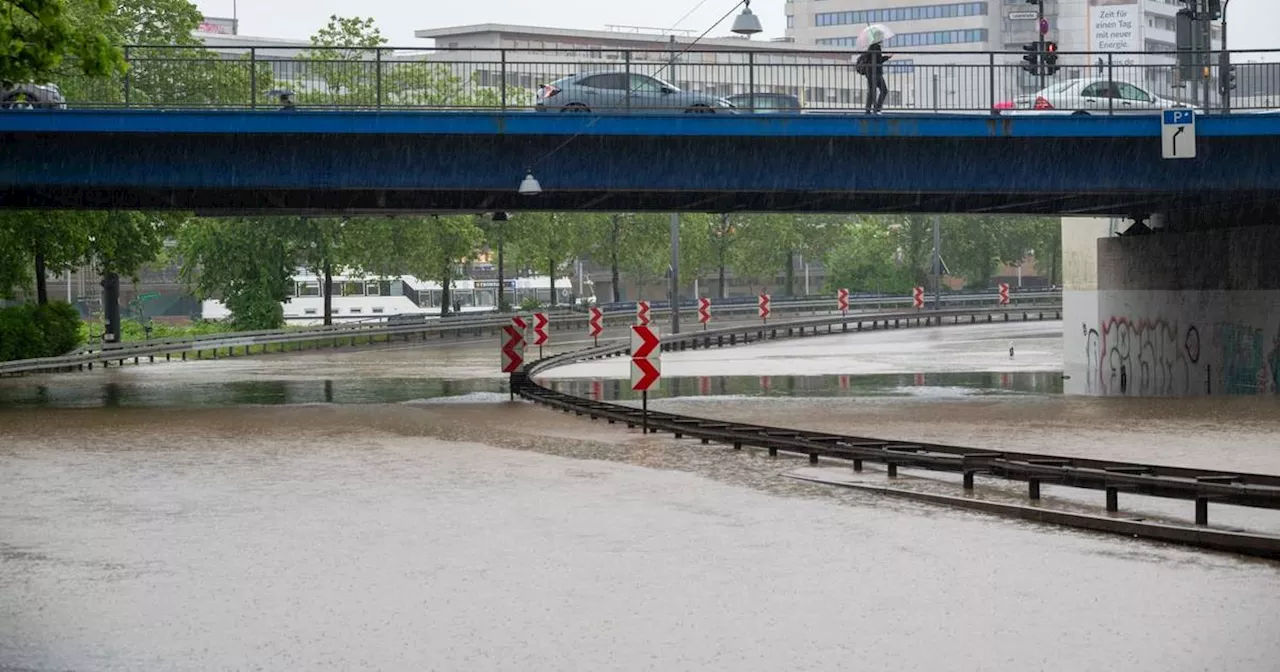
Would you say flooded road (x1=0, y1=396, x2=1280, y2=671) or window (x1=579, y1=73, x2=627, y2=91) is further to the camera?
window (x1=579, y1=73, x2=627, y2=91)

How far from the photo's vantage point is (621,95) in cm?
3641

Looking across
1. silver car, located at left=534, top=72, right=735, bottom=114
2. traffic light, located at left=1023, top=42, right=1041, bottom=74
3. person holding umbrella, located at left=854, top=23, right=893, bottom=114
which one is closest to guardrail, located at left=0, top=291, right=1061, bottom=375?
silver car, located at left=534, top=72, right=735, bottom=114

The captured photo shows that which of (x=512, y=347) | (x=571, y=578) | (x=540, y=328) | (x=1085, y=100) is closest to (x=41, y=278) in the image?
(x=540, y=328)

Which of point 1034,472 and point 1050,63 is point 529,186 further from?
point 1034,472

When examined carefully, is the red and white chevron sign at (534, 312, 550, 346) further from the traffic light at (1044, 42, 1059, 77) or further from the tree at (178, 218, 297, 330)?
the tree at (178, 218, 297, 330)

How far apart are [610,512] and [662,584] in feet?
14.5

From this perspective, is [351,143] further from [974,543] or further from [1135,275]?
[974,543]

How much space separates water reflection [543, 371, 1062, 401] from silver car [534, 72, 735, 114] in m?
6.11

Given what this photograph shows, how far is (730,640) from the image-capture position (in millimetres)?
11062

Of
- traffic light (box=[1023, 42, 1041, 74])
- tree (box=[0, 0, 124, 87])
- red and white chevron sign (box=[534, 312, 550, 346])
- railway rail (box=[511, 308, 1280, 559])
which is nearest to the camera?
tree (box=[0, 0, 124, 87])

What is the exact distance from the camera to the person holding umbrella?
3359 centimetres

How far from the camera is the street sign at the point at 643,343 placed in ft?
91.1

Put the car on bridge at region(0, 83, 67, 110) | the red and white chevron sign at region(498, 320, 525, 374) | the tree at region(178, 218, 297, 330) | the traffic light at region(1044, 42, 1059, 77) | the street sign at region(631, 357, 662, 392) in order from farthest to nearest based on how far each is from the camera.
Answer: the tree at region(178, 218, 297, 330) < the red and white chevron sign at region(498, 320, 525, 374) < the traffic light at region(1044, 42, 1059, 77) < the car on bridge at region(0, 83, 67, 110) < the street sign at region(631, 357, 662, 392)

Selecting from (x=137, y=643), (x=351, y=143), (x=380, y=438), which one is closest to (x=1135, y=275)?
(x=351, y=143)
